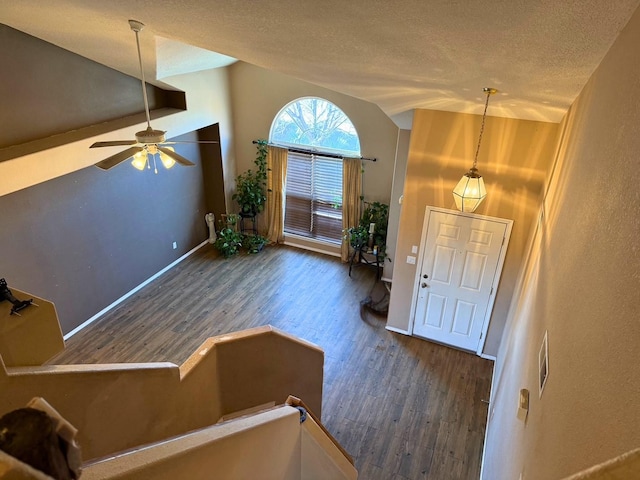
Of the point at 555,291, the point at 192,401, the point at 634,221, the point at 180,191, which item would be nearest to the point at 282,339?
the point at 192,401

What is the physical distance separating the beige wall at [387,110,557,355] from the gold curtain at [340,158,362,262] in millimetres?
2121

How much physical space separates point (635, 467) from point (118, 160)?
12.4 ft

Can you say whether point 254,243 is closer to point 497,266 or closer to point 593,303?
point 497,266

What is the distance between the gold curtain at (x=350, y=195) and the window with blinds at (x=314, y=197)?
0.62ft

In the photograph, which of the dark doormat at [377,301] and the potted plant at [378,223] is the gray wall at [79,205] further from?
the dark doormat at [377,301]

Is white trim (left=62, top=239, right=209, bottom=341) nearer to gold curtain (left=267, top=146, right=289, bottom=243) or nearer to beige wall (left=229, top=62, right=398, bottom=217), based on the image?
gold curtain (left=267, top=146, right=289, bottom=243)

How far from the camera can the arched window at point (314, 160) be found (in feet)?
24.6

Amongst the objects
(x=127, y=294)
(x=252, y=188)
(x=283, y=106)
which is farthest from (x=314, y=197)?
(x=127, y=294)

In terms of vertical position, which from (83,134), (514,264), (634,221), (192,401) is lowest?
(192,401)

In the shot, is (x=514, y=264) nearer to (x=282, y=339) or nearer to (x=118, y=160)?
(x=282, y=339)

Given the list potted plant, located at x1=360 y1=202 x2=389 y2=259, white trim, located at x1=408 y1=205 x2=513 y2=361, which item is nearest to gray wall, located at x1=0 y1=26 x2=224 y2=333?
potted plant, located at x1=360 y1=202 x2=389 y2=259

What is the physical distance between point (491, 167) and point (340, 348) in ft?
9.89

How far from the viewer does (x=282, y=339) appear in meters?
4.34

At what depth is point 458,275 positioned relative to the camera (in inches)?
219
